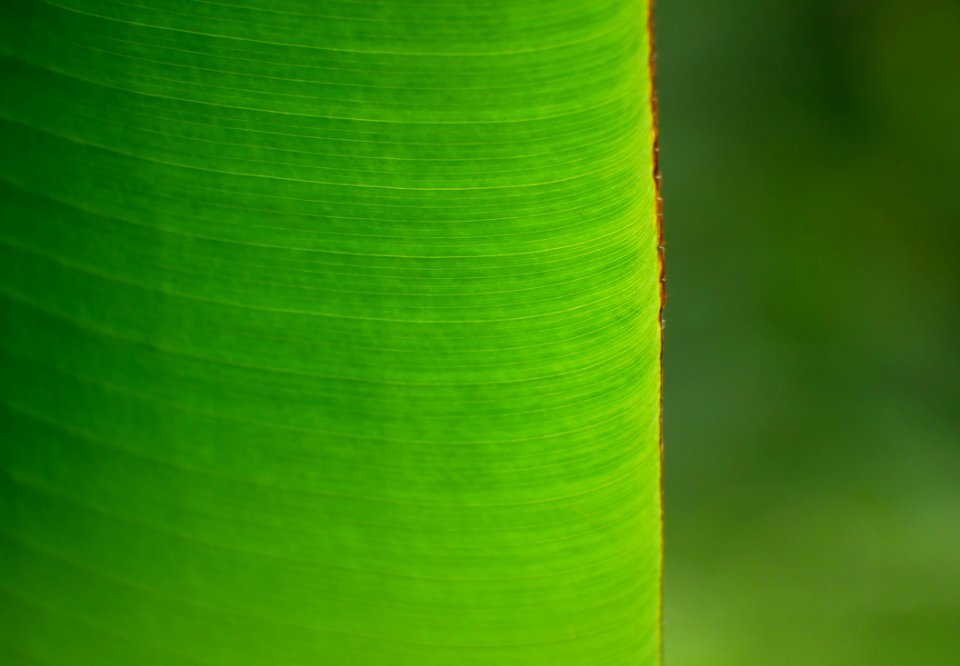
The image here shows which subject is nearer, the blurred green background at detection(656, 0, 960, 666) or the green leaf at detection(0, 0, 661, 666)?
the green leaf at detection(0, 0, 661, 666)

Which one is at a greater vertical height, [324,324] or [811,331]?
[811,331]

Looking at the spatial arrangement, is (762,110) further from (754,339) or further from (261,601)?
(261,601)

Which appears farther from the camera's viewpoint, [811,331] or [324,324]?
[811,331]

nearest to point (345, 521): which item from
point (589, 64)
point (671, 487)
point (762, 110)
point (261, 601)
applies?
point (261, 601)

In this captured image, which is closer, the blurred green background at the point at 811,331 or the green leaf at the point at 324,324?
the green leaf at the point at 324,324

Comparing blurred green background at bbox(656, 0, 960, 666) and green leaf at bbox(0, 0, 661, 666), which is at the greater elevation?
blurred green background at bbox(656, 0, 960, 666)
